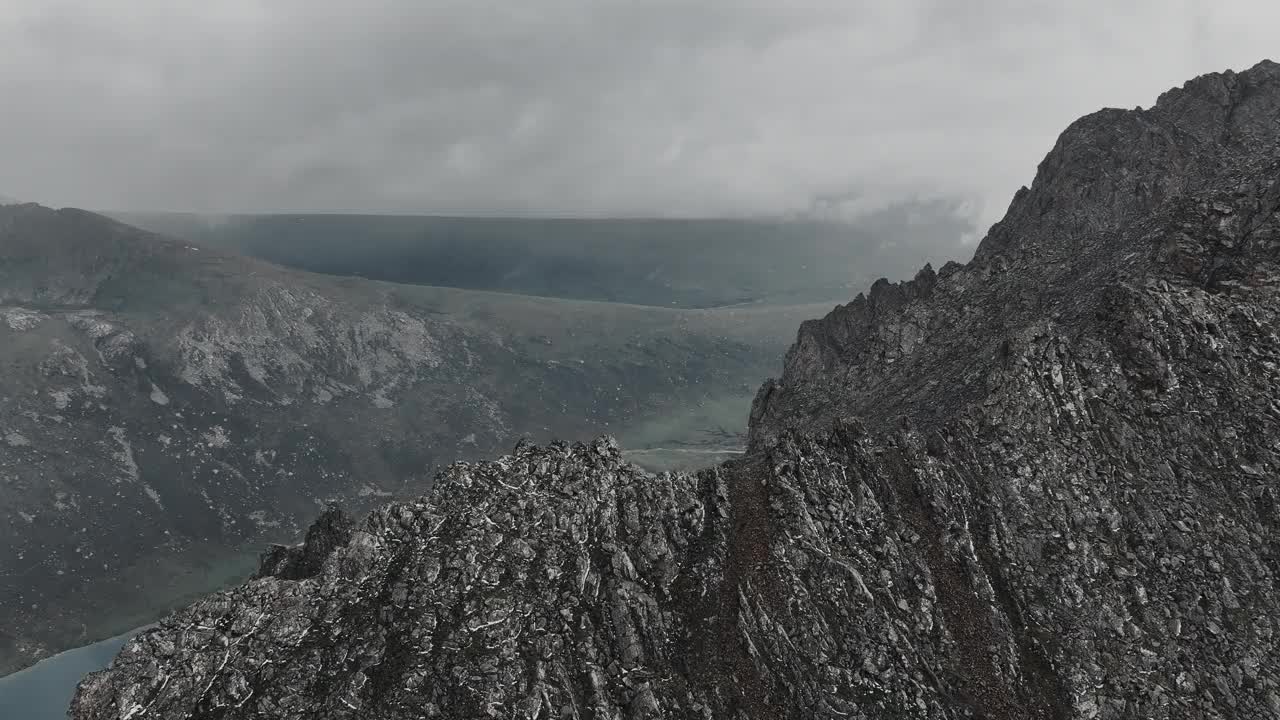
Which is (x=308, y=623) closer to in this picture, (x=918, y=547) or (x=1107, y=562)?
(x=918, y=547)

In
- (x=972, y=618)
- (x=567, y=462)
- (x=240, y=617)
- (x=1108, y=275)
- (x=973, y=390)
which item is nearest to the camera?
(x=240, y=617)

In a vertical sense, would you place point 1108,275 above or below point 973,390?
above

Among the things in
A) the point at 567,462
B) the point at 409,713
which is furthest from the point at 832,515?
the point at 409,713

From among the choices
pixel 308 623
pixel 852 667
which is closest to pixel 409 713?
pixel 308 623

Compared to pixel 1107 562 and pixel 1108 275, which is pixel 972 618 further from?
pixel 1108 275

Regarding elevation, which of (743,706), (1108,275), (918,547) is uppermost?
(1108,275)

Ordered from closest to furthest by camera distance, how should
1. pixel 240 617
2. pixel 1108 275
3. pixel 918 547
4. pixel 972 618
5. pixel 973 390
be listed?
pixel 240 617 → pixel 972 618 → pixel 918 547 → pixel 973 390 → pixel 1108 275

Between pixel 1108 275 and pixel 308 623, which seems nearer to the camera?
pixel 308 623
